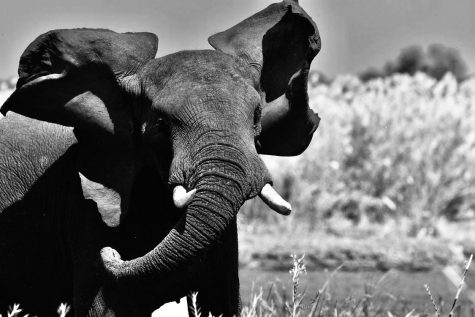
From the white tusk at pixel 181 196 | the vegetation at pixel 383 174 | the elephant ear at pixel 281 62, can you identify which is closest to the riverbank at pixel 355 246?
the vegetation at pixel 383 174

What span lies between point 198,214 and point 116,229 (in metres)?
0.95

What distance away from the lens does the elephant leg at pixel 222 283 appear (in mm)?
5906

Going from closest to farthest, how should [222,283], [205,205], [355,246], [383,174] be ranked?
[205,205] < [222,283] < [355,246] < [383,174]

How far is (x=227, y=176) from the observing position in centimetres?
509

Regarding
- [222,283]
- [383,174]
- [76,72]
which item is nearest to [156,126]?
[76,72]

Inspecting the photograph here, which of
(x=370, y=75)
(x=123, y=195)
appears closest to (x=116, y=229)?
(x=123, y=195)

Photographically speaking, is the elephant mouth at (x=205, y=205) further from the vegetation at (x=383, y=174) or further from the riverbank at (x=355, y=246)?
the vegetation at (x=383, y=174)

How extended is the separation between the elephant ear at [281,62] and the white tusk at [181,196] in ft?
3.14

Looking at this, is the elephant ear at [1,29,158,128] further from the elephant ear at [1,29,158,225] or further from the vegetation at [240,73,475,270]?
the vegetation at [240,73,475,270]

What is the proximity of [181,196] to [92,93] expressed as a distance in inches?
44.2

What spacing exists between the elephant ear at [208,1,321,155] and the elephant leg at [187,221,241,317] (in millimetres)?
527

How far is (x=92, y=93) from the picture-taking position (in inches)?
238

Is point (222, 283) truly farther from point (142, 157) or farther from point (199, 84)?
point (199, 84)

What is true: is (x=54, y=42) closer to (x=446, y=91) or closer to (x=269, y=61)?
(x=269, y=61)
